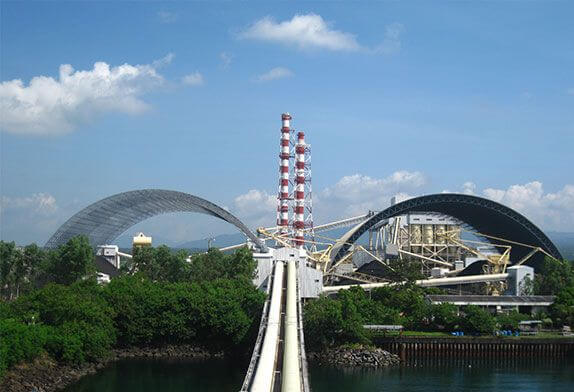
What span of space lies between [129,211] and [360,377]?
28.6m

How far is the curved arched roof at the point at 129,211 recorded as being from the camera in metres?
53.4

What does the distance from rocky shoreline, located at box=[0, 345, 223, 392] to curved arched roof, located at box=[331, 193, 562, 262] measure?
23.8 m

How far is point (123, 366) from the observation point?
119ft

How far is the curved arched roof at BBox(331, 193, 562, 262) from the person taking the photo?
193ft

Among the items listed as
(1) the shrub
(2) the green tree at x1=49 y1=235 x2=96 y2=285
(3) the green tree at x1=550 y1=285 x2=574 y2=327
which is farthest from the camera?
(2) the green tree at x1=49 y1=235 x2=96 y2=285

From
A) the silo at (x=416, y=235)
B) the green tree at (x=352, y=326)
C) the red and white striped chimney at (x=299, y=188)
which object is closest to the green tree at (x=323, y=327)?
the green tree at (x=352, y=326)

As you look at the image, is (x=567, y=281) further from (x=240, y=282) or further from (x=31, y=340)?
(x=31, y=340)

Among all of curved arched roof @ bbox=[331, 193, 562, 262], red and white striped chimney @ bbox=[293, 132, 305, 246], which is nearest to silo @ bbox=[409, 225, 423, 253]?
curved arched roof @ bbox=[331, 193, 562, 262]

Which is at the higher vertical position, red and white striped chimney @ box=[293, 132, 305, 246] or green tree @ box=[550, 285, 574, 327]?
red and white striped chimney @ box=[293, 132, 305, 246]

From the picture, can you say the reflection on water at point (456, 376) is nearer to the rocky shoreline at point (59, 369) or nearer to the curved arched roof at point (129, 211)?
the rocky shoreline at point (59, 369)

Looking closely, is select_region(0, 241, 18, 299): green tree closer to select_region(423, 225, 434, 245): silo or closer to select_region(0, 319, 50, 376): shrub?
select_region(0, 319, 50, 376): shrub

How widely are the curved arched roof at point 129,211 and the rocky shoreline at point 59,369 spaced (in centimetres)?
1625

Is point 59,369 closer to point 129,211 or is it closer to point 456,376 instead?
point 456,376

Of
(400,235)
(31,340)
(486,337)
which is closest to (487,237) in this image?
(400,235)
